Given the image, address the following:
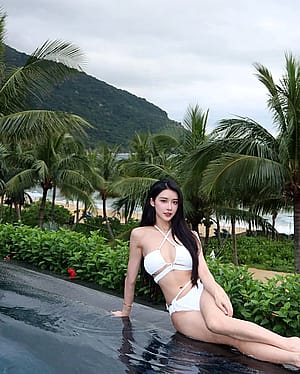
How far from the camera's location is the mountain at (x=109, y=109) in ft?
135

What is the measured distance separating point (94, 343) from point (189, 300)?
764 mm

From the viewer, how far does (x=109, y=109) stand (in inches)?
1859

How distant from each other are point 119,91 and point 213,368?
50.4 meters

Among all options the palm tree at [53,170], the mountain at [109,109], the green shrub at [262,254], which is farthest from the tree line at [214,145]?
the mountain at [109,109]

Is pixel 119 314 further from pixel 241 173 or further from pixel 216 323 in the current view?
pixel 241 173

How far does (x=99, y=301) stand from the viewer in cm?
493

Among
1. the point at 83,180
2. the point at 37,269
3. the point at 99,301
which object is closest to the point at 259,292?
the point at 99,301

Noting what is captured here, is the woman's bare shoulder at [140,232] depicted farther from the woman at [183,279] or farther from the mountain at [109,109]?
the mountain at [109,109]

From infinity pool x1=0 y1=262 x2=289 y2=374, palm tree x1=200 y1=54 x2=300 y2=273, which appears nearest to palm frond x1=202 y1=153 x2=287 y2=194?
palm tree x1=200 y1=54 x2=300 y2=273

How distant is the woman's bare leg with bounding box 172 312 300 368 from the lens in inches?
121

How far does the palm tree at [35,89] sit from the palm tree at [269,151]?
9.11ft

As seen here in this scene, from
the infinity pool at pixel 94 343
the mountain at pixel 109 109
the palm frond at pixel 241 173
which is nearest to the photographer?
the infinity pool at pixel 94 343

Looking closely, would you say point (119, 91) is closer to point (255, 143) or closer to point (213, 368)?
point (255, 143)

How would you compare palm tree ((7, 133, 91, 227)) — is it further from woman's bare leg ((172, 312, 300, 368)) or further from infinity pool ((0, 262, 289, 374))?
woman's bare leg ((172, 312, 300, 368))
